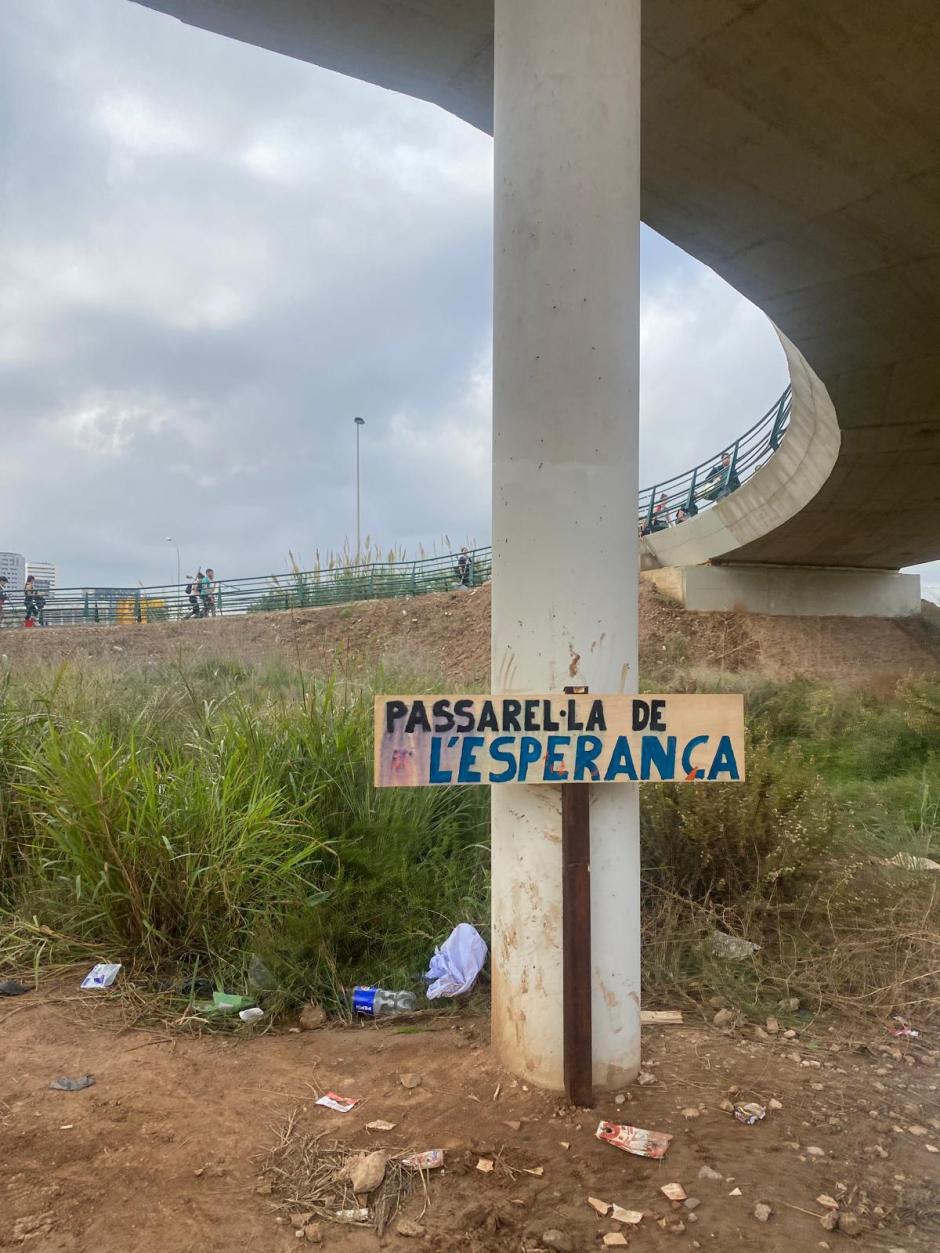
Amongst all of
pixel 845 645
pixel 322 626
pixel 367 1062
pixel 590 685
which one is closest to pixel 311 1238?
pixel 367 1062

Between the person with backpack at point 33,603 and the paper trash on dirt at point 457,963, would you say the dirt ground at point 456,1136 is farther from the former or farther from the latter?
the person with backpack at point 33,603

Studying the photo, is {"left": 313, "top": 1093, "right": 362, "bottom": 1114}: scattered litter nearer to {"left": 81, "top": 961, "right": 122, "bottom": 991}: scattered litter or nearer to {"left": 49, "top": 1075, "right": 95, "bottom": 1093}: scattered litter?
{"left": 49, "top": 1075, "right": 95, "bottom": 1093}: scattered litter

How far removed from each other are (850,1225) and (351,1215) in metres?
1.29

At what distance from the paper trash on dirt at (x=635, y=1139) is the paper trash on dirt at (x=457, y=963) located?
1.14 m

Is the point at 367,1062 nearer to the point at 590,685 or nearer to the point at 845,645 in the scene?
the point at 590,685

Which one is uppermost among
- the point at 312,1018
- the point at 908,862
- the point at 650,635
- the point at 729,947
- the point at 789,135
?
the point at 789,135

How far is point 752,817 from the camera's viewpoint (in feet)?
15.0

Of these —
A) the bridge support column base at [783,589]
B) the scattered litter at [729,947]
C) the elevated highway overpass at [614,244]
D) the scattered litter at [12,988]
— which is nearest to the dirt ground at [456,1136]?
the scattered litter at [12,988]

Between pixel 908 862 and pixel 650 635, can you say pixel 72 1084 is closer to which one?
pixel 908 862

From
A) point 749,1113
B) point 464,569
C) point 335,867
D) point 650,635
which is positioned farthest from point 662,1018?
point 464,569

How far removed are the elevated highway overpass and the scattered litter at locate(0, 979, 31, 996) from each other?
2216 mm

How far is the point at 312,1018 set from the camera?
348 cm

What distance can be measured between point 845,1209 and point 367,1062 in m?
1.63

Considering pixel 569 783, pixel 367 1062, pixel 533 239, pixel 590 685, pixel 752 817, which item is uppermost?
pixel 533 239
